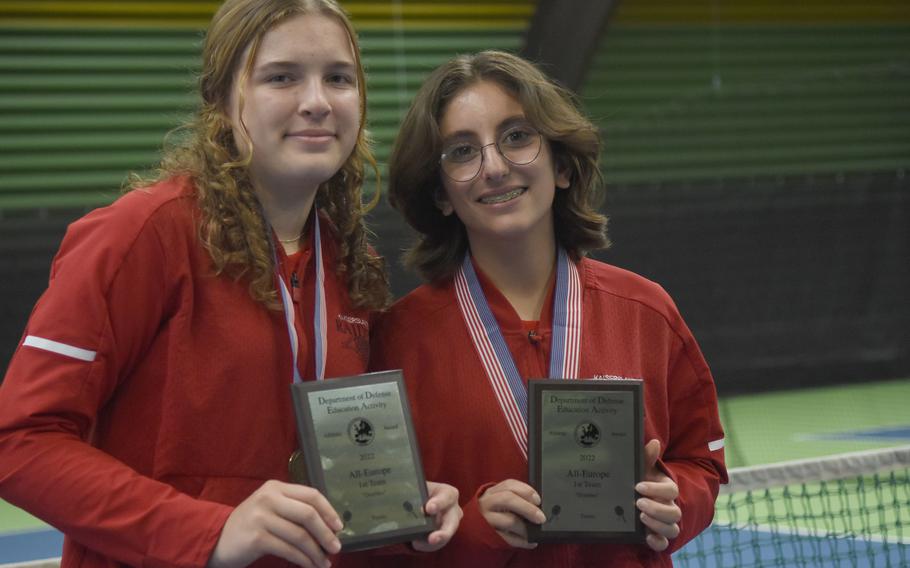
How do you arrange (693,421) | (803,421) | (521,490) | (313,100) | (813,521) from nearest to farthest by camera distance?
(313,100)
(521,490)
(693,421)
(813,521)
(803,421)

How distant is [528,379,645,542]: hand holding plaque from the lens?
6.63 ft

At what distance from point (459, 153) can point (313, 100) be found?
48 cm

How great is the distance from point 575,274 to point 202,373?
2.75ft

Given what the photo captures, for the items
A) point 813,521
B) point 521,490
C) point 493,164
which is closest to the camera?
point 521,490

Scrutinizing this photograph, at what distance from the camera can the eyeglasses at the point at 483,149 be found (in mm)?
2273

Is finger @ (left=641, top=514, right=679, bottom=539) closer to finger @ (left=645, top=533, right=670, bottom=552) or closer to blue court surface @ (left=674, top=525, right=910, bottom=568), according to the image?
finger @ (left=645, top=533, right=670, bottom=552)

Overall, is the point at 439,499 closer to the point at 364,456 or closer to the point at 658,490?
the point at 364,456

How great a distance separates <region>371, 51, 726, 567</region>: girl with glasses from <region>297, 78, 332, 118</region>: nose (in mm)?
419

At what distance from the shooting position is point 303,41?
193 cm

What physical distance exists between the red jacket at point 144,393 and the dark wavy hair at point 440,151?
1.50 feet

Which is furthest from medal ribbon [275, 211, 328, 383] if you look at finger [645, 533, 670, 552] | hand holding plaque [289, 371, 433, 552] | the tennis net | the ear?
the tennis net

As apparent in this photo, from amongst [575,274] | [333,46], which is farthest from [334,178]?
[575,274]

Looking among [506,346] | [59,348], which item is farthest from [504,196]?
[59,348]

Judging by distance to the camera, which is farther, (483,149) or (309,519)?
(483,149)
